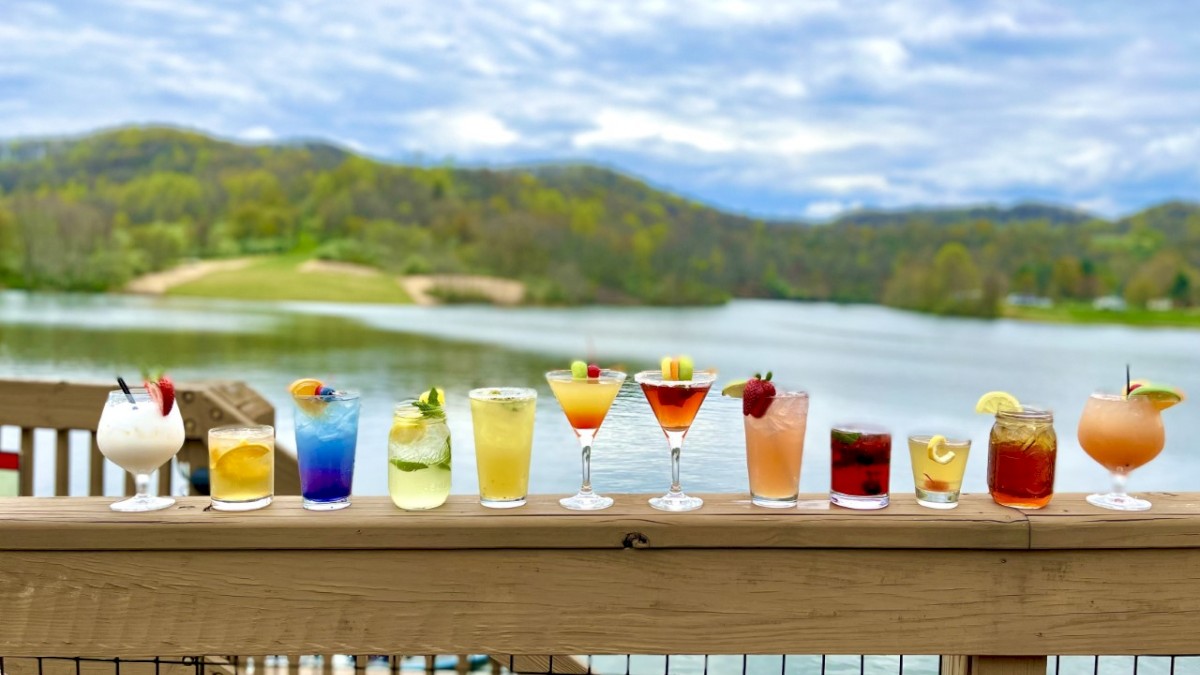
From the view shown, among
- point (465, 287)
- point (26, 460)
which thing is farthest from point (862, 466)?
point (465, 287)

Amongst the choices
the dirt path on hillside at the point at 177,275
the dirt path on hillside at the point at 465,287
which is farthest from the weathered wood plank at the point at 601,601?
the dirt path on hillside at the point at 177,275

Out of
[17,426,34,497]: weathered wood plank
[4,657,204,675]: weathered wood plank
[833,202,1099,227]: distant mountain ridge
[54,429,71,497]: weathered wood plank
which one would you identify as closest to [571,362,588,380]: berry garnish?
[4,657,204,675]: weathered wood plank

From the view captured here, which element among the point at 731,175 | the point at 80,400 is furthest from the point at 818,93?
the point at 80,400

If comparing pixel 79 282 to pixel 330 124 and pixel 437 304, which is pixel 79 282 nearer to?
pixel 437 304

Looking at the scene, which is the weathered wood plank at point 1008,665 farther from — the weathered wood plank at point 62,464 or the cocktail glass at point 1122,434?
the weathered wood plank at point 62,464

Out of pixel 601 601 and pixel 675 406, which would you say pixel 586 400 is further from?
pixel 601 601

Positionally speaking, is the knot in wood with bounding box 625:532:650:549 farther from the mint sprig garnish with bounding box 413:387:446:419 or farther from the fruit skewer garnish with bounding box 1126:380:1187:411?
the fruit skewer garnish with bounding box 1126:380:1187:411

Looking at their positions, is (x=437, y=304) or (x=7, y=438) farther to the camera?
(x=437, y=304)
